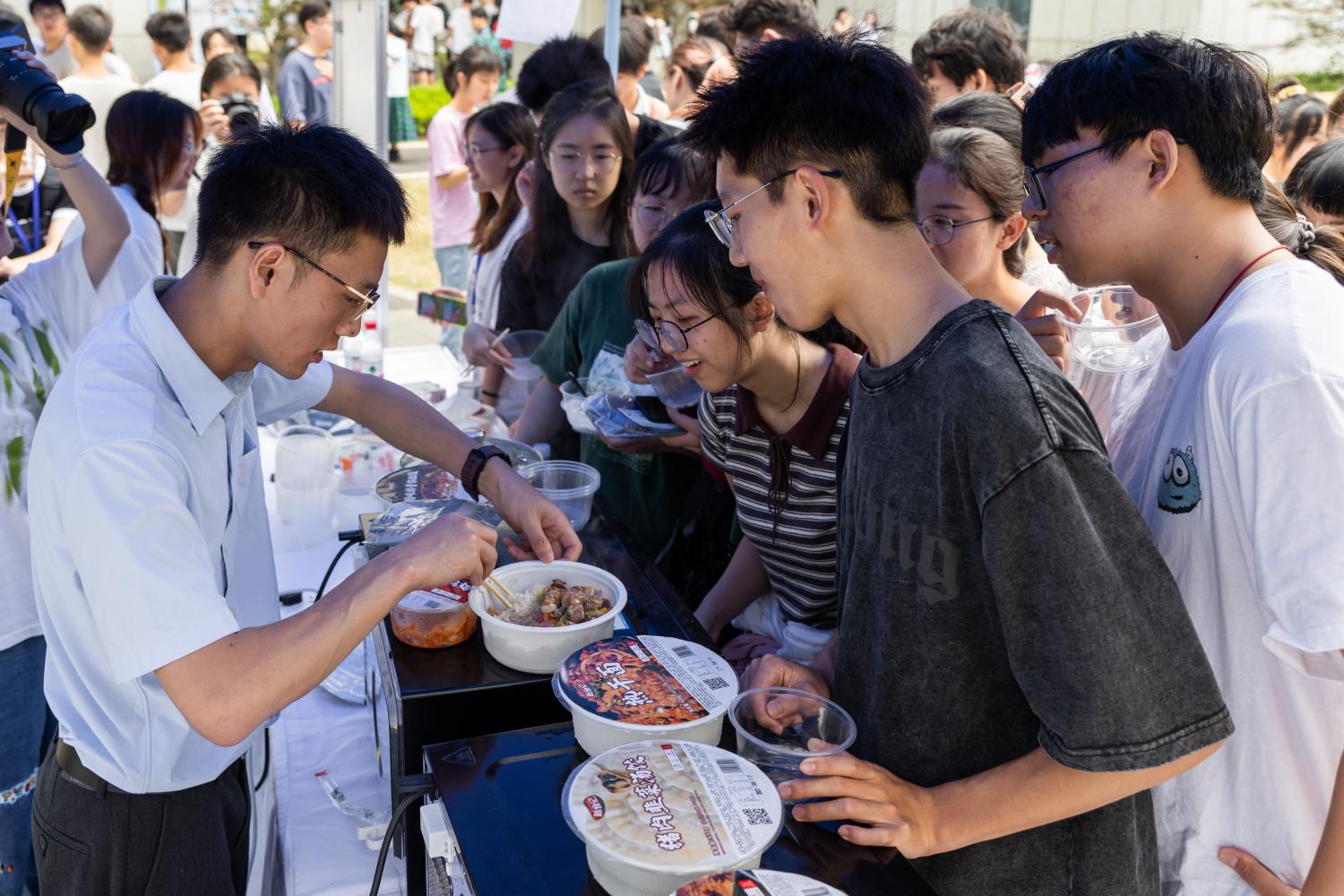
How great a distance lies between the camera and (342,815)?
1.80 m

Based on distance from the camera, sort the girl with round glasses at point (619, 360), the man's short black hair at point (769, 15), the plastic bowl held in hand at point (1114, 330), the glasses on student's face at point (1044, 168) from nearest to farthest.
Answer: the glasses on student's face at point (1044, 168) < the plastic bowl held in hand at point (1114, 330) < the girl with round glasses at point (619, 360) < the man's short black hair at point (769, 15)

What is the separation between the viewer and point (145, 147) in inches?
145

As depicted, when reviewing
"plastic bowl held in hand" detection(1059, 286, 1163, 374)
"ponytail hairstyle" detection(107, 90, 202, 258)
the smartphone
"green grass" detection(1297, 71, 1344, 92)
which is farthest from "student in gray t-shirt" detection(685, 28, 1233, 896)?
"green grass" detection(1297, 71, 1344, 92)

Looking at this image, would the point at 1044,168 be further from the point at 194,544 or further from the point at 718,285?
the point at 194,544

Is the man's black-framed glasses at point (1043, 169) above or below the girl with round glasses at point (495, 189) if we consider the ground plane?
above

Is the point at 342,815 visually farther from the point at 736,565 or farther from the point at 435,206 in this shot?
the point at 435,206

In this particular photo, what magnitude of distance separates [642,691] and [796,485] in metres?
0.72

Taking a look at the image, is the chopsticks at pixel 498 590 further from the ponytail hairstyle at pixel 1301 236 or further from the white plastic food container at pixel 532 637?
the ponytail hairstyle at pixel 1301 236

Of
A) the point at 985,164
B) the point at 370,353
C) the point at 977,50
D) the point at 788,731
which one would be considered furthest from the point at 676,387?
the point at 977,50

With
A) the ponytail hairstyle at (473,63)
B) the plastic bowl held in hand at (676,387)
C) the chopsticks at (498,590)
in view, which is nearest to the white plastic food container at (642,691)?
the chopsticks at (498,590)

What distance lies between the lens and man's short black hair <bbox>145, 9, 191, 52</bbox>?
6637 millimetres

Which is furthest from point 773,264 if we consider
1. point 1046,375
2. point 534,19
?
point 534,19

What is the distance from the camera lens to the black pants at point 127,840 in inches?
62.1

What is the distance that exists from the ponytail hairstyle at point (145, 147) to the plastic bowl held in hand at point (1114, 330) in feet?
10.4
